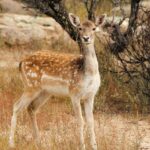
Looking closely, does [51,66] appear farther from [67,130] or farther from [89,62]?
[67,130]

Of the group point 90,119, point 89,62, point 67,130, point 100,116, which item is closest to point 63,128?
point 67,130

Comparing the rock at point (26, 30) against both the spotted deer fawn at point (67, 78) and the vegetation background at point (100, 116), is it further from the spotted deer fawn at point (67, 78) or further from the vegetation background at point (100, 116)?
the spotted deer fawn at point (67, 78)

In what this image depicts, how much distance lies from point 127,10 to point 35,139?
1220cm

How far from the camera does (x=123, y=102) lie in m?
12.1

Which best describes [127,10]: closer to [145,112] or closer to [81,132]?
[145,112]

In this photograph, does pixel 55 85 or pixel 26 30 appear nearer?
pixel 55 85

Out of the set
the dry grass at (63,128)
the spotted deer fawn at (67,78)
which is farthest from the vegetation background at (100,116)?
the spotted deer fawn at (67,78)

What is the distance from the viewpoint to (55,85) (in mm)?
9195

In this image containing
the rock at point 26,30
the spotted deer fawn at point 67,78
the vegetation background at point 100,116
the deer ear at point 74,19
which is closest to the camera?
the vegetation background at point 100,116

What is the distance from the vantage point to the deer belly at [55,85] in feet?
30.0

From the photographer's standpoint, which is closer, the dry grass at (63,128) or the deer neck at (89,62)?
the dry grass at (63,128)

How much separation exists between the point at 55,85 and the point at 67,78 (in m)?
0.19

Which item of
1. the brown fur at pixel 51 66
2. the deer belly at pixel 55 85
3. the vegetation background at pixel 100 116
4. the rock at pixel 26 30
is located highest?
the brown fur at pixel 51 66

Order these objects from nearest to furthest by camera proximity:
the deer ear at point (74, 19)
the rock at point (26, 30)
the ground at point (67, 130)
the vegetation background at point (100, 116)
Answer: the ground at point (67, 130)
the vegetation background at point (100, 116)
the deer ear at point (74, 19)
the rock at point (26, 30)
